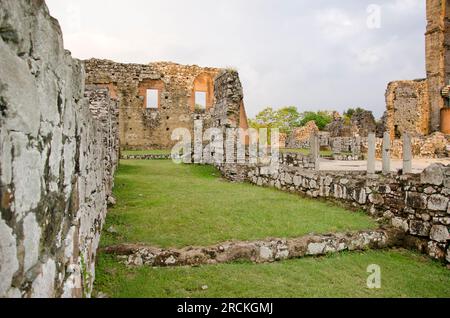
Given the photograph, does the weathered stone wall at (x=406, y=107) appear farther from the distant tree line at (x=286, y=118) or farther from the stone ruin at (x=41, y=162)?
the stone ruin at (x=41, y=162)

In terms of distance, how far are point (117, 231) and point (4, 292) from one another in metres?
3.87

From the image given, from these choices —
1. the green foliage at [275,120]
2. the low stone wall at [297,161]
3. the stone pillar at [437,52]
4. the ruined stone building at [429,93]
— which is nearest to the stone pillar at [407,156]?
the low stone wall at [297,161]

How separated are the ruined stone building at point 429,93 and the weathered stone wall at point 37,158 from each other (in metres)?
30.1

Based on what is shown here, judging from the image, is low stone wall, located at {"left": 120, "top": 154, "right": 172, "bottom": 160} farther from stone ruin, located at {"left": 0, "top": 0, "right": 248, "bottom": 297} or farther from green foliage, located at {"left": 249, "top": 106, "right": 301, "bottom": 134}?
green foliage, located at {"left": 249, "top": 106, "right": 301, "bottom": 134}

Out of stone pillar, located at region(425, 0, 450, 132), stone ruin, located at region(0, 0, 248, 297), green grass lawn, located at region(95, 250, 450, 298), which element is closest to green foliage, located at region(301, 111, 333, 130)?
stone pillar, located at region(425, 0, 450, 132)

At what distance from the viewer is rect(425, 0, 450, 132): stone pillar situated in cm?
2784

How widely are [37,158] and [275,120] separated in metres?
43.4

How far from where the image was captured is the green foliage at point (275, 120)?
1660 inches

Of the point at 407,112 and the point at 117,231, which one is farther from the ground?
the point at 407,112

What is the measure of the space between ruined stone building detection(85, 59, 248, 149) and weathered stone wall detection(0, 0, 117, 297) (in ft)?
68.1

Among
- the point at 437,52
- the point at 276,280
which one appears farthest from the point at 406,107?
the point at 276,280

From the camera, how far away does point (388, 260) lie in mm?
5523
